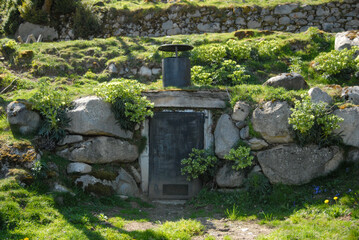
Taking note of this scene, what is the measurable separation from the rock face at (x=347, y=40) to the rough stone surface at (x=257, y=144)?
4395 mm

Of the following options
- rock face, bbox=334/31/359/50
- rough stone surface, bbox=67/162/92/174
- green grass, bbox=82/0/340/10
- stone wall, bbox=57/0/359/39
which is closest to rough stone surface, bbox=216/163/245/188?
rough stone surface, bbox=67/162/92/174

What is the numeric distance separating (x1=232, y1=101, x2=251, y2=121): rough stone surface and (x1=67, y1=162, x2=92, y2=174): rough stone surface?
315 cm

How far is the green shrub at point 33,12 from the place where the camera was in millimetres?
12977

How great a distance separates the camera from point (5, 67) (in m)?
9.91

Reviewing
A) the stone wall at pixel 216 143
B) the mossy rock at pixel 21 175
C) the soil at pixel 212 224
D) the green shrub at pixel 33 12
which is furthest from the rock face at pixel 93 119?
the green shrub at pixel 33 12

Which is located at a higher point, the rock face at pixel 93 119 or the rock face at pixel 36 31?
the rock face at pixel 36 31

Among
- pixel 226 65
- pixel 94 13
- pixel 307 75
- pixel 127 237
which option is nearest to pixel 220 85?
pixel 226 65

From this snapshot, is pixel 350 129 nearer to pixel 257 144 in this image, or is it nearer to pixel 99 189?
pixel 257 144

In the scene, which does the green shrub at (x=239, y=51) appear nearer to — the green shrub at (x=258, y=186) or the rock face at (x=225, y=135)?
the rock face at (x=225, y=135)

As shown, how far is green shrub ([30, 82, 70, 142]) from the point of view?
699cm

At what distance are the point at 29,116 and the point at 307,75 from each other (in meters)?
6.74

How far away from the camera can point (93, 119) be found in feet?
23.5

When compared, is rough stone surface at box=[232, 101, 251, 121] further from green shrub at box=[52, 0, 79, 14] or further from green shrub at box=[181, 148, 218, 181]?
green shrub at box=[52, 0, 79, 14]

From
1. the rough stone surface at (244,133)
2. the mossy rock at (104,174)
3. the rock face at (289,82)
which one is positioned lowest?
the mossy rock at (104,174)
